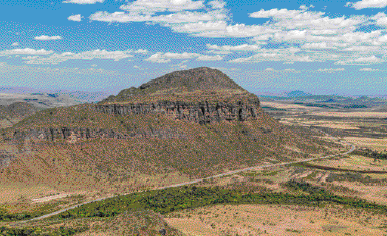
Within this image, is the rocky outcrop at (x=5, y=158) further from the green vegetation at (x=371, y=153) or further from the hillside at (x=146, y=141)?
the green vegetation at (x=371, y=153)

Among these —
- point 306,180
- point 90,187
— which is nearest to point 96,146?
point 90,187

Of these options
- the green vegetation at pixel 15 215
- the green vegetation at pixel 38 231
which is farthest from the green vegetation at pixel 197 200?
the green vegetation at pixel 38 231

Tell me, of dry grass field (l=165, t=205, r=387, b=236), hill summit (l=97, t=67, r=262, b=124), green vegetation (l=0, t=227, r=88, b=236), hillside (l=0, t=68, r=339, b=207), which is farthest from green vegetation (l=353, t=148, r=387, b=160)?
green vegetation (l=0, t=227, r=88, b=236)

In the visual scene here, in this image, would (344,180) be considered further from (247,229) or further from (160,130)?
(160,130)

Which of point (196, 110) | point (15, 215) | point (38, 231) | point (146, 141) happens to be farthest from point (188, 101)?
point (38, 231)

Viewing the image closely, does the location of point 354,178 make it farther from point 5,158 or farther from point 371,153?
point 5,158
